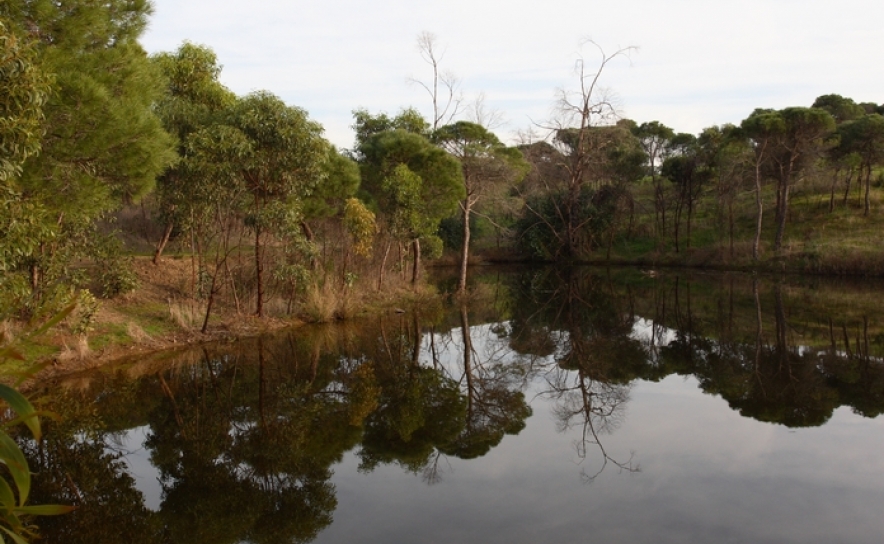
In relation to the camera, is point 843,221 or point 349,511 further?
point 843,221

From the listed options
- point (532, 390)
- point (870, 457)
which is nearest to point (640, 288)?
point (532, 390)

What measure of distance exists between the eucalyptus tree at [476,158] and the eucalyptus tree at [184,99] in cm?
810

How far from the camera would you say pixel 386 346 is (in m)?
15.4

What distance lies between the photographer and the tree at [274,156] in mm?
15922

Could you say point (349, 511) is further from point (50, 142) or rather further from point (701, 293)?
point (701, 293)

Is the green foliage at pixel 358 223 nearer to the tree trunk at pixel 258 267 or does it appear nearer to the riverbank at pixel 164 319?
the riverbank at pixel 164 319

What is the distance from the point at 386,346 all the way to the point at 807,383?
336 inches

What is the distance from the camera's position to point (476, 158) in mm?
25422

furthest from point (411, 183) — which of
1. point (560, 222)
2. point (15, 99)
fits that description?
point (560, 222)

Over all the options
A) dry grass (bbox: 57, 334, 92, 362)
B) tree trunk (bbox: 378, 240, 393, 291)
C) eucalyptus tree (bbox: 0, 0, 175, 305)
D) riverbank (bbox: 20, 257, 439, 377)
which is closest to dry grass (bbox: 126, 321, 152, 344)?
riverbank (bbox: 20, 257, 439, 377)

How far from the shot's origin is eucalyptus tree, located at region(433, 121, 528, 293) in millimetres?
25172

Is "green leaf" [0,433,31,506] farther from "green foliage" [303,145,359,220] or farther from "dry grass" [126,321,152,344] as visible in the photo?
"green foliage" [303,145,359,220]

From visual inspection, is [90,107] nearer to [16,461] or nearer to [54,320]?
[54,320]

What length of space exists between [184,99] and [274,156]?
22.6 ft
